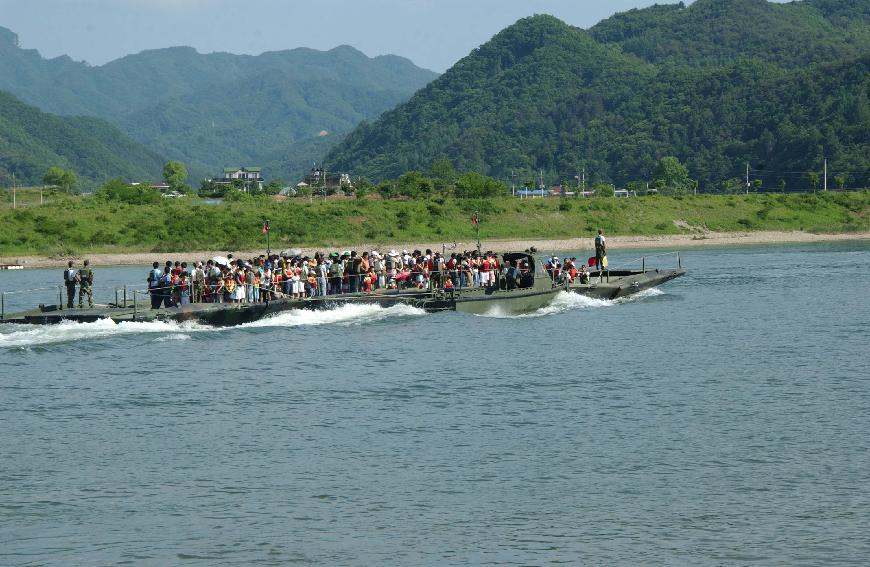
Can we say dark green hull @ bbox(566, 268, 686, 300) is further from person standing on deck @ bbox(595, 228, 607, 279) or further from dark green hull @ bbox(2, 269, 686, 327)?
person standing on deck @ bbox(595, 228, 607, 279)

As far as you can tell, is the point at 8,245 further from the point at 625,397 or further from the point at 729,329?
the point at 625,397

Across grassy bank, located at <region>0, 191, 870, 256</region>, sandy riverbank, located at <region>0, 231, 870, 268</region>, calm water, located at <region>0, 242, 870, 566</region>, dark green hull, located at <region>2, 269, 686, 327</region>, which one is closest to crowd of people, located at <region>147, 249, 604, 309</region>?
dark green hull, located at <region>2, 269, 686, 327</region>

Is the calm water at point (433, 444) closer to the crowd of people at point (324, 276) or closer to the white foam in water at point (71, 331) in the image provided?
the white foam in water at point (71, 331)

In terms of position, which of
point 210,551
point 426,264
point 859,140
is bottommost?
point 210,551

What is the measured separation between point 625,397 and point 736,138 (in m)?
158

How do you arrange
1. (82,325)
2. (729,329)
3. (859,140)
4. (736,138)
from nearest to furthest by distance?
(82,325) < (729,329) < (859,140) < (736,138)

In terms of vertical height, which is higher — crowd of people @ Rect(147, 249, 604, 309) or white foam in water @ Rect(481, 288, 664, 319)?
crowd of people @ Rect(147, 249, 604, 309)

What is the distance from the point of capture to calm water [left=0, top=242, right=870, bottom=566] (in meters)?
18.3

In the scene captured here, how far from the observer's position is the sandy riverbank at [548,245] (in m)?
85.7

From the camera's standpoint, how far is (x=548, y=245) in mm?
98188

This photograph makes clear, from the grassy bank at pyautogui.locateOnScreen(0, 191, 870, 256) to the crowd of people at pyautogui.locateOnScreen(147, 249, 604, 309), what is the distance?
47.6 m

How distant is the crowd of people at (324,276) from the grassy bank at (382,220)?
47.6m

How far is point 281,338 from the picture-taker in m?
39.4

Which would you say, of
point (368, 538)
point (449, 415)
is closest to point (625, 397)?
point (449, 415)
